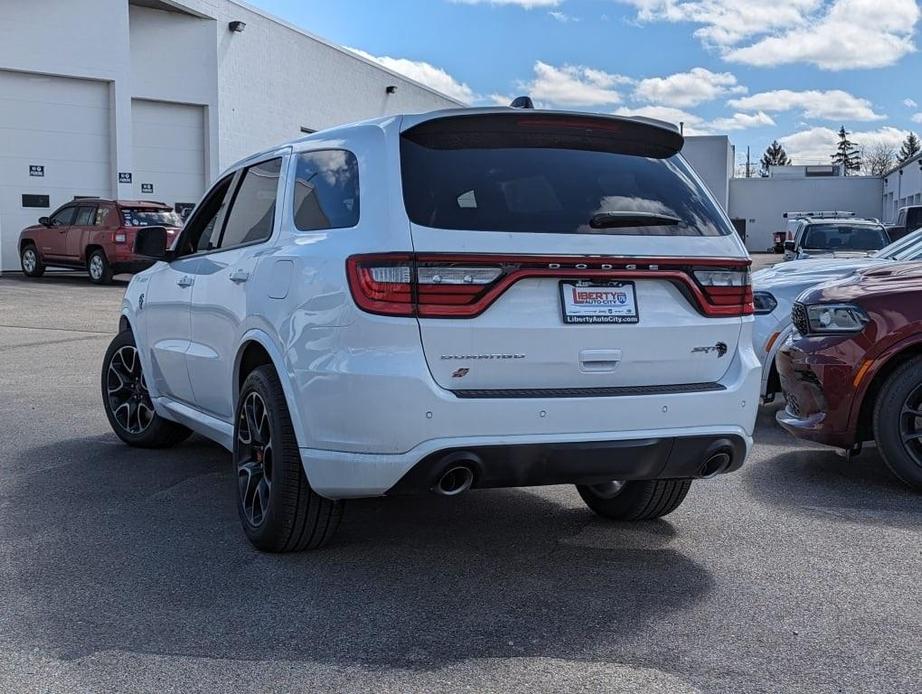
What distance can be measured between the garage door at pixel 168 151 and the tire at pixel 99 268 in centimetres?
620

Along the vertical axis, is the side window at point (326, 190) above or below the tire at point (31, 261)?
above

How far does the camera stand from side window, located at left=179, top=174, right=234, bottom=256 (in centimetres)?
601

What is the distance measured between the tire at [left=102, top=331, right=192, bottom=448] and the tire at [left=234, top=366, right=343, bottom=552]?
2.15 metres

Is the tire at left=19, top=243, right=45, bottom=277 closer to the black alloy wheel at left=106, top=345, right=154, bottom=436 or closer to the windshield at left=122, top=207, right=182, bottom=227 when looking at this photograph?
the windshield at left=122, top=207, right=182, bottom=227

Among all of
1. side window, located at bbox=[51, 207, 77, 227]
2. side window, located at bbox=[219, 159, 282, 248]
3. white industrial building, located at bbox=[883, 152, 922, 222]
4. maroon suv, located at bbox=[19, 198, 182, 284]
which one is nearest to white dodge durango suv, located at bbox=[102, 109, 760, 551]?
side window, located at bbox=[219, 159, 282, 248]

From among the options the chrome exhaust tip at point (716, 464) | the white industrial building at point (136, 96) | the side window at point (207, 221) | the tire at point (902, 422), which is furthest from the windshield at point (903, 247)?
the white industrial building at point (136, 96)

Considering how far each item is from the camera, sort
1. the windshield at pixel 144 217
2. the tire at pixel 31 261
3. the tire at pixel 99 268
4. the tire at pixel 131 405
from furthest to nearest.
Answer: the tire at pixel 31 261 < the tire at pixel 99 268 < the windshield at pixel 144 217 < the tire at pixel 131 405

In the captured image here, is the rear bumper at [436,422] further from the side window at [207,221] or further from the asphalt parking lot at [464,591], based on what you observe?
the side window at [207,221]

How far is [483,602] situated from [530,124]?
1899 mm

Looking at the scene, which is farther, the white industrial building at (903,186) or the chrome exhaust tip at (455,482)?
the white industrial building at (903,186)

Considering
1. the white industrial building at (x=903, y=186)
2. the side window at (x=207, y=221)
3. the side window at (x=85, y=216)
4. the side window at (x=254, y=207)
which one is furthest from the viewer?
the white industrial building at (x=903, y=186)

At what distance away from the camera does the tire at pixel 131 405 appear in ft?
23.0

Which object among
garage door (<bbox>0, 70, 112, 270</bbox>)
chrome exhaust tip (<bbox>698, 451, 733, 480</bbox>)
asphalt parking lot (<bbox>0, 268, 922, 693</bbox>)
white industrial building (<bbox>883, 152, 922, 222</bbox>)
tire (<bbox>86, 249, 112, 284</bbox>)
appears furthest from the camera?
white industrial building (<bbox>883, 152, 922, 222</bbox>)

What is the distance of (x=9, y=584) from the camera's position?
443cm
